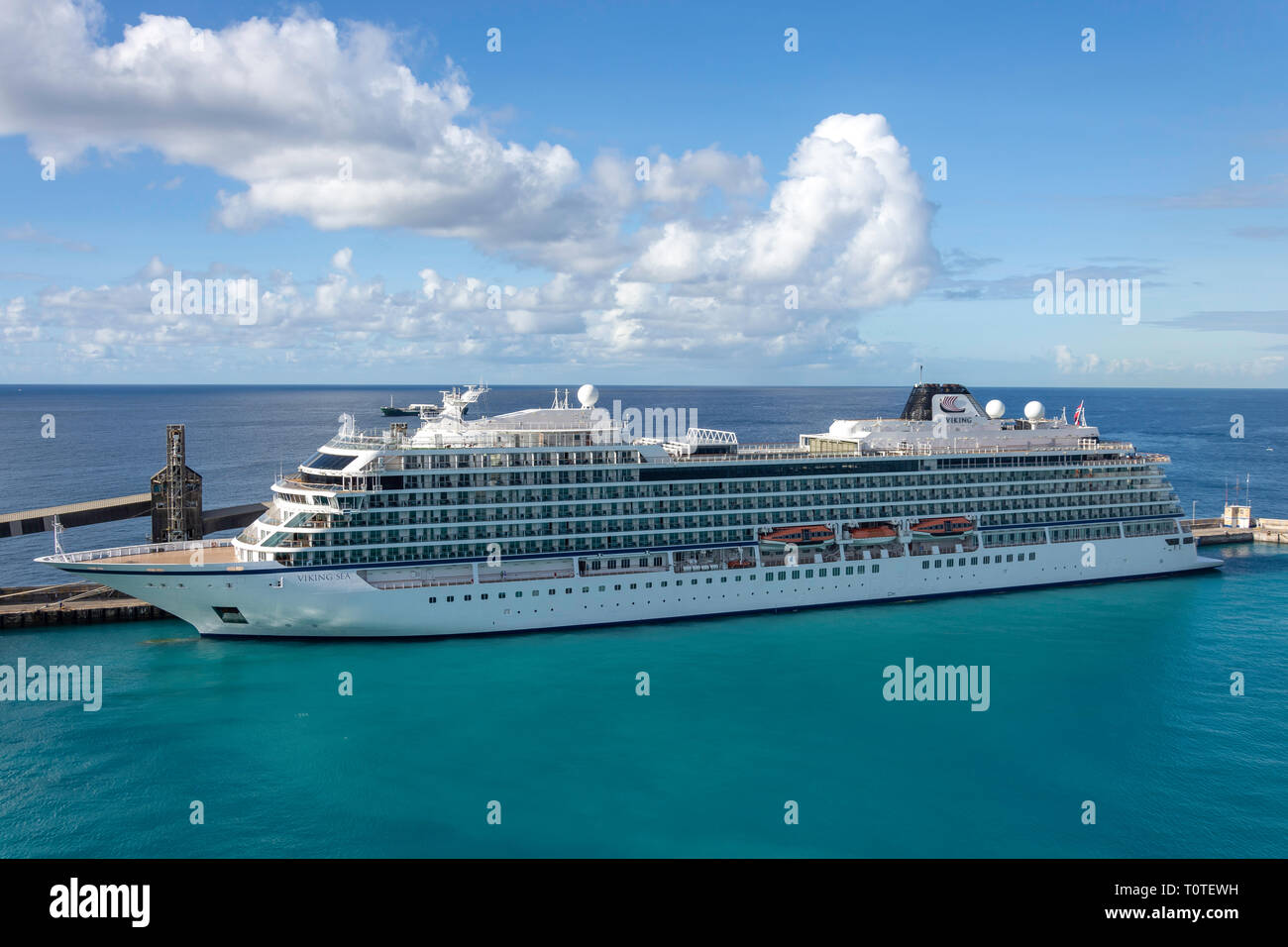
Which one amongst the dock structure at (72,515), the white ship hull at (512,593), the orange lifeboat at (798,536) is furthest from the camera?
the dock structure at (72,515)

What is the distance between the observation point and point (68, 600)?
44.0 metres

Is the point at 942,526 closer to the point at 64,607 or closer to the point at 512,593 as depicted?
the point at 512,593

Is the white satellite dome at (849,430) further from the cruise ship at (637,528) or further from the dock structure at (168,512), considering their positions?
the dock structure at (168,512)

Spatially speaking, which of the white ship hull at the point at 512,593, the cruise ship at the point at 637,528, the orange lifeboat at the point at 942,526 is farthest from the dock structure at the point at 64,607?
the orange lifeboat at the point at 942,526

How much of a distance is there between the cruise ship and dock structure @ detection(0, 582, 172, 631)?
6.40 meters

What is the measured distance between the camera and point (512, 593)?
1576 inches

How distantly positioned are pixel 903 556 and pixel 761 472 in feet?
32.4

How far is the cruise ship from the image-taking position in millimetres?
38469

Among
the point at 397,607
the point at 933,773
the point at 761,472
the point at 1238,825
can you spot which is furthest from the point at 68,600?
the point at 1238,825

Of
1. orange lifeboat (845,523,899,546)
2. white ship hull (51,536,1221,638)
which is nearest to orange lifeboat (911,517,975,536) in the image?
white ship hull (51,536,1221,638)

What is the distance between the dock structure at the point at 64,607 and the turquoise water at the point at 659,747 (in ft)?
5.20

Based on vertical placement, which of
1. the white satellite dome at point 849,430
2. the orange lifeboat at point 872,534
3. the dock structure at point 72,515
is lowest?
the orange lifeboat at point 872,534

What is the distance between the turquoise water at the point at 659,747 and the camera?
23750mm

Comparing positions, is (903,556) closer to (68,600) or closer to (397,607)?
(397,607)
